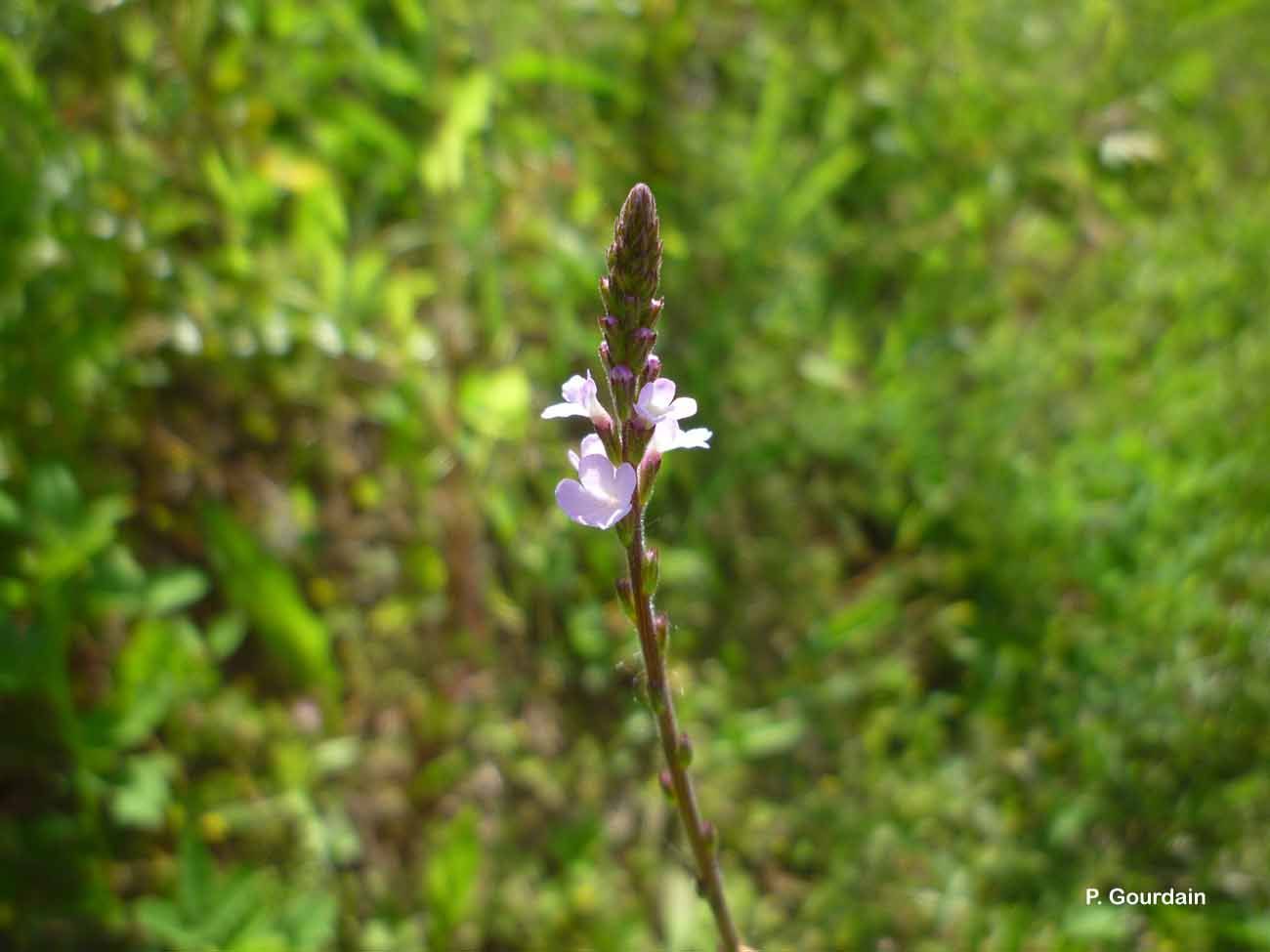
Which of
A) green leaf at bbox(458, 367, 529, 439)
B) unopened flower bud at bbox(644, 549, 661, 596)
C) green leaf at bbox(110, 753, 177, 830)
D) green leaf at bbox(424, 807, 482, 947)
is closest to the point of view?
unopened flower bud at bbox(644, 549, 661, 596)

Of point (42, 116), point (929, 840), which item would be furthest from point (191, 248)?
point (929, 840)

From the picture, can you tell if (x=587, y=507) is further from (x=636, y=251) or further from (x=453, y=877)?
(x=453, y=877)

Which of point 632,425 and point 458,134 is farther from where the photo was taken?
point 458,134

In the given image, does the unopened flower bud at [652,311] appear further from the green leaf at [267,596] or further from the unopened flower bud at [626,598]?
the green leaf at [267,596]

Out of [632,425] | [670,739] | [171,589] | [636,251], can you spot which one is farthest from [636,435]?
[171,589]

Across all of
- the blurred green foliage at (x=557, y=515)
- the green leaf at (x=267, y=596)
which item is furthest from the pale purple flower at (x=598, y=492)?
the green leaf at (x=267, y=596)

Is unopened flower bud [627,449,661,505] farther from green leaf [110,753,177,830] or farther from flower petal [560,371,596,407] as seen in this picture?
green leaf [110,753,177,830]

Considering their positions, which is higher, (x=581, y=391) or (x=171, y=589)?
(x=171, y=589)

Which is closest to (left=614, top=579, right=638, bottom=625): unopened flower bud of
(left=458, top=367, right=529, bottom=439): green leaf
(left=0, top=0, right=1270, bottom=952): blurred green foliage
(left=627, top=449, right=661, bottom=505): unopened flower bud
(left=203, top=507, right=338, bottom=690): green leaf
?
(left=627, top=449, right=661, bottom=505): unopened flower bud
